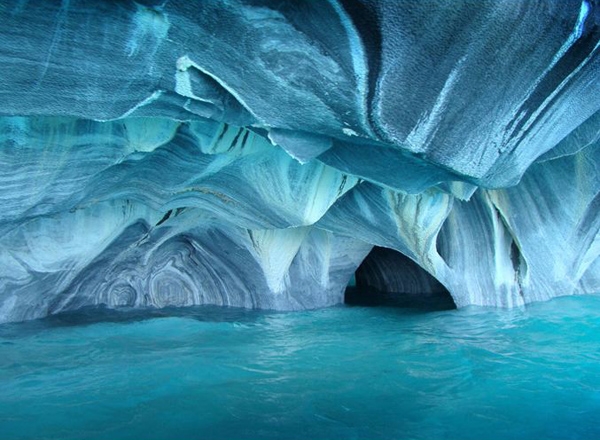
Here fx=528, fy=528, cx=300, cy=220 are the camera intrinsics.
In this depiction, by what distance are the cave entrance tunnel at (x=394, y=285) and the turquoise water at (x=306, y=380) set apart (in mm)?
3224

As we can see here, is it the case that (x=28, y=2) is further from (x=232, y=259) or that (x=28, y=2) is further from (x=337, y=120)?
(x=232, y=259)

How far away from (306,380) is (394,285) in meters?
8.18

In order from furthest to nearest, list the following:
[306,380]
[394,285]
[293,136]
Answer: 1. [394,285]
2. [306,380]
3. [293,136]

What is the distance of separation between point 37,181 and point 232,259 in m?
4.06

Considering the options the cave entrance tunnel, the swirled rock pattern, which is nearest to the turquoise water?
the swirled rock pattern

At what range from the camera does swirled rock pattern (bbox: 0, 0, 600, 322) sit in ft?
9.30

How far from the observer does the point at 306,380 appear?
397cm

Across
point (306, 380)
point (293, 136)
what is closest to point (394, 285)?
point (306, 380)

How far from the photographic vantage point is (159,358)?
4617mm

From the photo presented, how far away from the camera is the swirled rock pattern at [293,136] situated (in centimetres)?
284

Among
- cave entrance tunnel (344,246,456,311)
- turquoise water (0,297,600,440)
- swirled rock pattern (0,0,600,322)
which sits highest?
swirled rock pattern (0,0,600,322)

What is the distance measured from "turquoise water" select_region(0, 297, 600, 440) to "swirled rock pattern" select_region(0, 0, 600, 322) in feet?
3.56

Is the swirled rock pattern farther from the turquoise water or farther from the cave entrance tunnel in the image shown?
the cave entrance tunnel

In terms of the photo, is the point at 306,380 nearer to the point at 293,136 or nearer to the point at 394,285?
the point at 293,136
